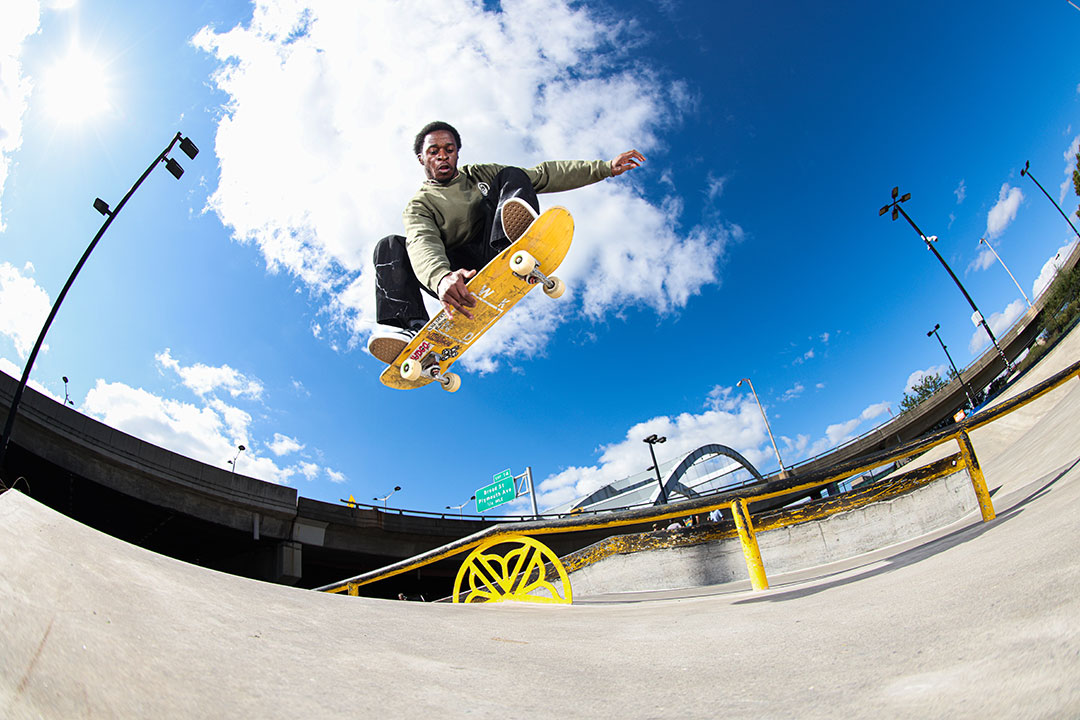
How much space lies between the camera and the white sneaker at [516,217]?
5.38m

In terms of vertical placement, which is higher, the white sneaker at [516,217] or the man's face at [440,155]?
the man's face at [440,155]

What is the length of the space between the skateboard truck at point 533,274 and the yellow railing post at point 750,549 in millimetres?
3168

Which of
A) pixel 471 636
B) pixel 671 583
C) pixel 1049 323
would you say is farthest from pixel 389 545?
pixel 1049 323

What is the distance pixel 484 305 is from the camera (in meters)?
5.95


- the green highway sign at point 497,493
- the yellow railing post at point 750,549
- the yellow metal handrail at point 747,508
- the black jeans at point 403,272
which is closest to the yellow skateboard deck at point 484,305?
the black jeans at point 403,272

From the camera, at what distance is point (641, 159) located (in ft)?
22.2

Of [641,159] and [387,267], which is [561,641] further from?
[641,159]

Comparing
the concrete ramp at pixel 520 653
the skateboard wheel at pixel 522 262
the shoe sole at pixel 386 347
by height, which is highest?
the shoe sole at pixel 386 347

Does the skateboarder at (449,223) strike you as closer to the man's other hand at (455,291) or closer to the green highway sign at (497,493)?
the man's other hand at (455,291)

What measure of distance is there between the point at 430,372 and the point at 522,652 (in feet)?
17.6

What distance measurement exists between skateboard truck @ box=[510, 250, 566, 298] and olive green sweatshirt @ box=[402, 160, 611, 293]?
0.87m

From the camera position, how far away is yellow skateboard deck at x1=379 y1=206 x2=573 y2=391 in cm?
538

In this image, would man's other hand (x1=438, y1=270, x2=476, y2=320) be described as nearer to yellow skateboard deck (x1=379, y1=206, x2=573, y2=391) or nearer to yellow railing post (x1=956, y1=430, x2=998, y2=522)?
yellow skateboard deck (x1=379, y1=206, x2=573, y2=391)

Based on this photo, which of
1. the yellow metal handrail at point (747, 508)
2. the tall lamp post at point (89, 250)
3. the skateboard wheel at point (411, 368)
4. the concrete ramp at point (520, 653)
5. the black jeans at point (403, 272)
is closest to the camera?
the concrete ramp at point (520, 653)
